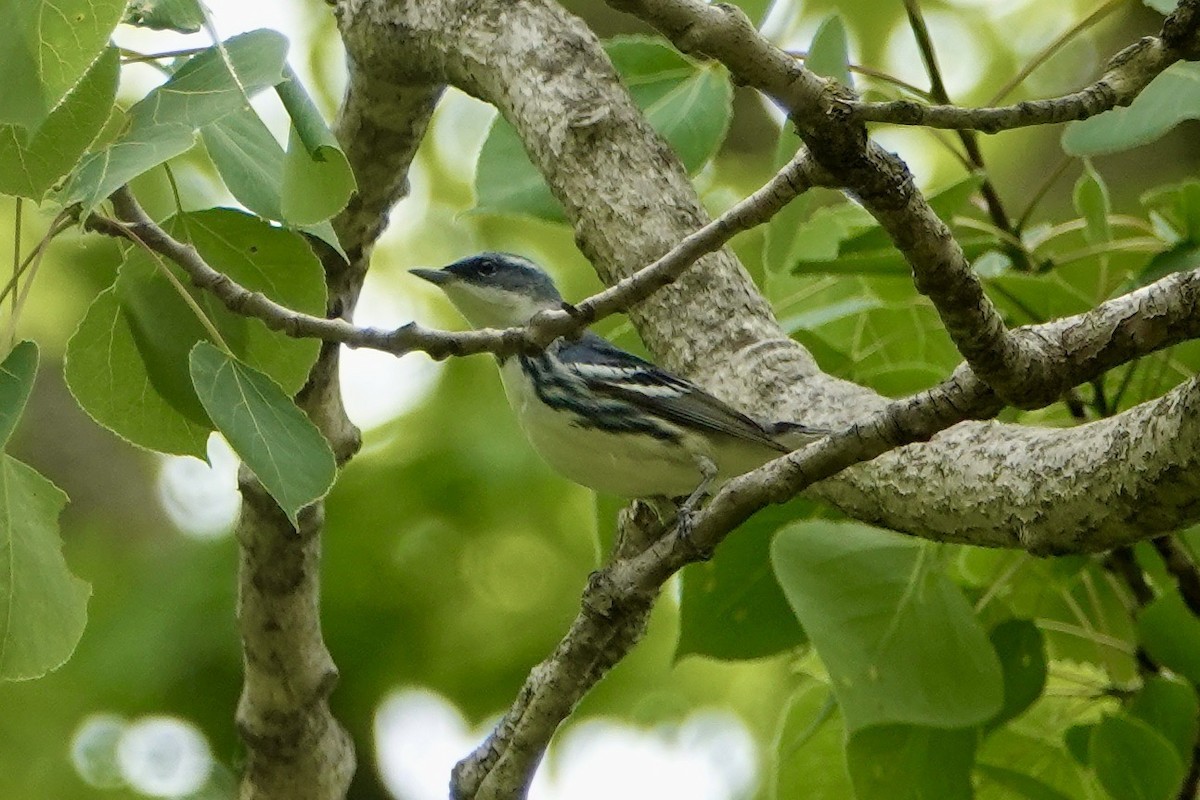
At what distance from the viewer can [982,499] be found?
181cm

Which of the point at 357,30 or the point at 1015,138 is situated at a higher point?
the point at 1015,138

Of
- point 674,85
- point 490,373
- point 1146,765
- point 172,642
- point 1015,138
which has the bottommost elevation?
point 1146,765

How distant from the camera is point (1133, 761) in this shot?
2.34m

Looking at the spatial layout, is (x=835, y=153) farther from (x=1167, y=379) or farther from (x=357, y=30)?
(x=357, y=30)

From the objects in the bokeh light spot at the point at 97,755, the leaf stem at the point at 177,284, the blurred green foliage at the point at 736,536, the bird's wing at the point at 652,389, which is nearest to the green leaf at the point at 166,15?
the blurred green foliage at the point at 736,536

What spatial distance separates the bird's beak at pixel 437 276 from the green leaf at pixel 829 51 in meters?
1.54

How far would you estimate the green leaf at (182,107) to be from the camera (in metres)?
1.50

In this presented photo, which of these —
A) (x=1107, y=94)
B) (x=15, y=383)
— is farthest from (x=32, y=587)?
(x=1107, y=94)

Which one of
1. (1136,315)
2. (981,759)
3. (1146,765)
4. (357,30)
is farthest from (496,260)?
(1136,315)

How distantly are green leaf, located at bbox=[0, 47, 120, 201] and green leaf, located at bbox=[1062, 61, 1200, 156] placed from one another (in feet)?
4.47

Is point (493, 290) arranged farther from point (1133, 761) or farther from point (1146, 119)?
point (1133, 761)

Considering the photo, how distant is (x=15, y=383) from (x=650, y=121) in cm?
130

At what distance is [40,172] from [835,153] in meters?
0.80

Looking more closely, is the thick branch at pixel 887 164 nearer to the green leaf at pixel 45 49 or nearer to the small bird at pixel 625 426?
the green leaf at pixel 45 49
